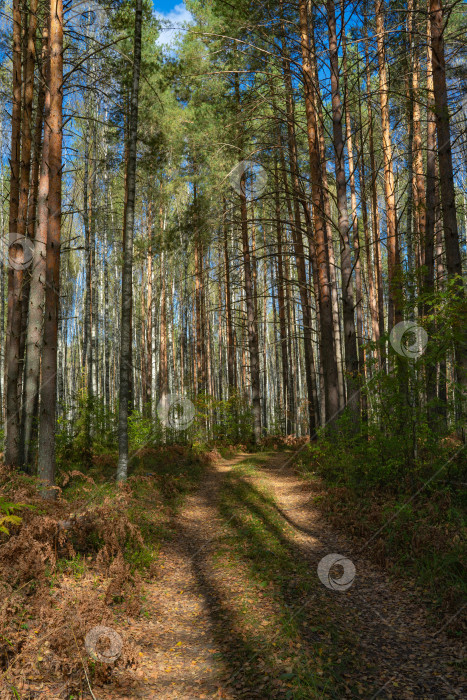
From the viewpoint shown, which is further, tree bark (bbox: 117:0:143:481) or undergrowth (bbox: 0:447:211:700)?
tree bark (bbox: 117:0:143:481)

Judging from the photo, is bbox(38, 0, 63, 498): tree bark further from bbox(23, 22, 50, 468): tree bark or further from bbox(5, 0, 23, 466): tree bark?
bbox(5, 0, 23, 466): tree bark

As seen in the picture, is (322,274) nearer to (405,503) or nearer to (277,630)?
(405,503)

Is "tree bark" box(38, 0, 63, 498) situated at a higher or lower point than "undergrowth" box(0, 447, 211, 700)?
higher

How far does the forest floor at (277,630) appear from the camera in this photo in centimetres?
298

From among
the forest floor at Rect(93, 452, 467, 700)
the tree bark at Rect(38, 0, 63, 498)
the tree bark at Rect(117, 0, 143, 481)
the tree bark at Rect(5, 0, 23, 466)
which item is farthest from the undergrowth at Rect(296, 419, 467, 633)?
the tree bark at Rect(5, 0, 23, 466)

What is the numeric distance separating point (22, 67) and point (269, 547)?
11281 millimetres

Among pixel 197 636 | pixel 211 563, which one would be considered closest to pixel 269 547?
pixel 211 563

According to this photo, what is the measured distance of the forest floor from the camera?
298 cm

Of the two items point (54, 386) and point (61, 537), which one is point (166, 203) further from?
point (61, 537)

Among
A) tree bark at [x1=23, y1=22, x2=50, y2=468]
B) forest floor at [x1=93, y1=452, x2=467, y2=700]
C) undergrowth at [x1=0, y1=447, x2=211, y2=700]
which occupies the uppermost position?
tree bark at [x1=23, y1=22, x2=50, y2=468]

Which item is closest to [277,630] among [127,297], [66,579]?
[66,579]

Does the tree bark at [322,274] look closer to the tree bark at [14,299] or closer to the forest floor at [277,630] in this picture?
the forest floor at [277,630]

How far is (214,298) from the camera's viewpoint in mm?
30734

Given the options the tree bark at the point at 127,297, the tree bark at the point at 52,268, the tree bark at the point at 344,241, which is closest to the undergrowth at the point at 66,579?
the tree bark at the point at 52,268
